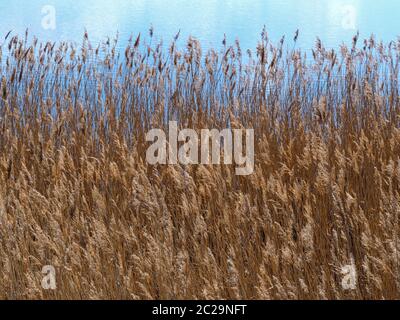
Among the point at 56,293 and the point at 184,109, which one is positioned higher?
the point at 184,109

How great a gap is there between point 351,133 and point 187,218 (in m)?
1.66

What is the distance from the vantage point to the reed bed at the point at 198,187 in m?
2.91

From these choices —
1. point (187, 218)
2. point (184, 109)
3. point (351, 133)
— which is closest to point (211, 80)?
point (184, 109)

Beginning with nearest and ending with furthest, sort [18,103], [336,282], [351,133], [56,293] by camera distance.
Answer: [56,293]
[336,282]
[351,133]
[18,103]

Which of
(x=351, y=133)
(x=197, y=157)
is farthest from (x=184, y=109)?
(x=351, y=133)

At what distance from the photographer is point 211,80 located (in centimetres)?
489

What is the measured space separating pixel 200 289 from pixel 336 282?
76cm

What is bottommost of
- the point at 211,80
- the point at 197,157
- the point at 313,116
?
the point at 197,157

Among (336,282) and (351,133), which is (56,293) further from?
(351,133)

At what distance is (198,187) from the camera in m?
4.04

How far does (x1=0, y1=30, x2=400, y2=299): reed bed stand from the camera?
2.91m

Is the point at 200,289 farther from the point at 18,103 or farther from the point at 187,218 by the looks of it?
the point at 18,103
